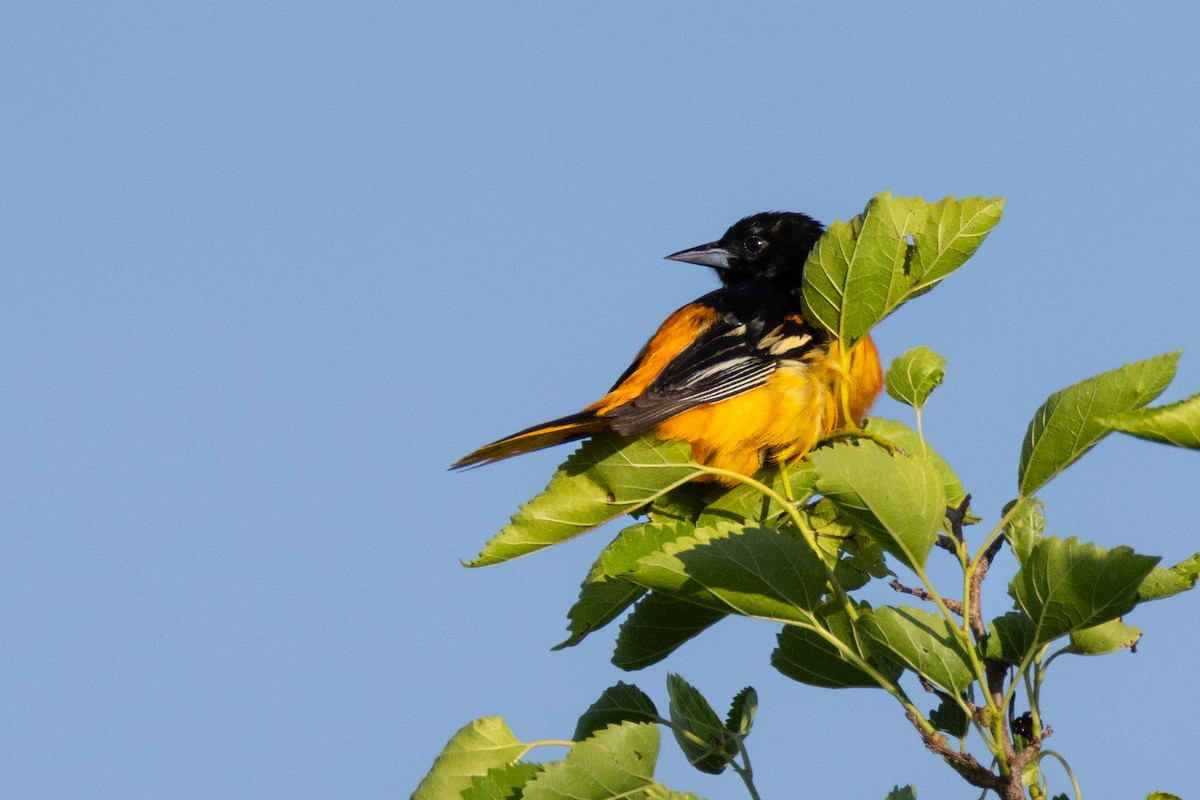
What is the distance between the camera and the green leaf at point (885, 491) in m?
1.84

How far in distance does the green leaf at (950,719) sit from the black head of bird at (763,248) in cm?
297

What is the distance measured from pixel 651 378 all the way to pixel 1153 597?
196 centimetres

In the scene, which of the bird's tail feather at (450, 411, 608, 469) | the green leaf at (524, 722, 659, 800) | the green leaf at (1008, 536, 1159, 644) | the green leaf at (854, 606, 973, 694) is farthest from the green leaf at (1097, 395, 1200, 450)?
the bird's tail feather at (450, 411, 608, 469)

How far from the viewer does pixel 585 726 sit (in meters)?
2.52

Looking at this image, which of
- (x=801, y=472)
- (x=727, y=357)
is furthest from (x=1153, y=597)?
(x=727, y=357)

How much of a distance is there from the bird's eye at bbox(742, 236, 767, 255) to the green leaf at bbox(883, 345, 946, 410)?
2.76m

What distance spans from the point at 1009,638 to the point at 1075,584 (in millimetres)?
138

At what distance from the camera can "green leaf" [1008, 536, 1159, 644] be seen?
5.87 feet

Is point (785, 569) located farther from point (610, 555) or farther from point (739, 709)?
point (739, 709)

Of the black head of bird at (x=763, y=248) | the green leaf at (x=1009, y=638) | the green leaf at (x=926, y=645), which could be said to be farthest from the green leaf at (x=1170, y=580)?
the black head of bird at (x=763, y=248)

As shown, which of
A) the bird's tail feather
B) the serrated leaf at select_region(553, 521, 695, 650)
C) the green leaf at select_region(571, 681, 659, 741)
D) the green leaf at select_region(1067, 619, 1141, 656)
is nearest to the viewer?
the green leaf at select_region(1067, 619, 1141, 656)

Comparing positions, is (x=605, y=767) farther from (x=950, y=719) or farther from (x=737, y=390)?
Answer: (x=737, y=390)

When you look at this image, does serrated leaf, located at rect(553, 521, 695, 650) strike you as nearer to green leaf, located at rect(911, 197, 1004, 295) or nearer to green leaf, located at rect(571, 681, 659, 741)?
green leaf, located at rect(571, 681, 659, 741)

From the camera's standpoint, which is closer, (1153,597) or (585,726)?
(1153,597)
